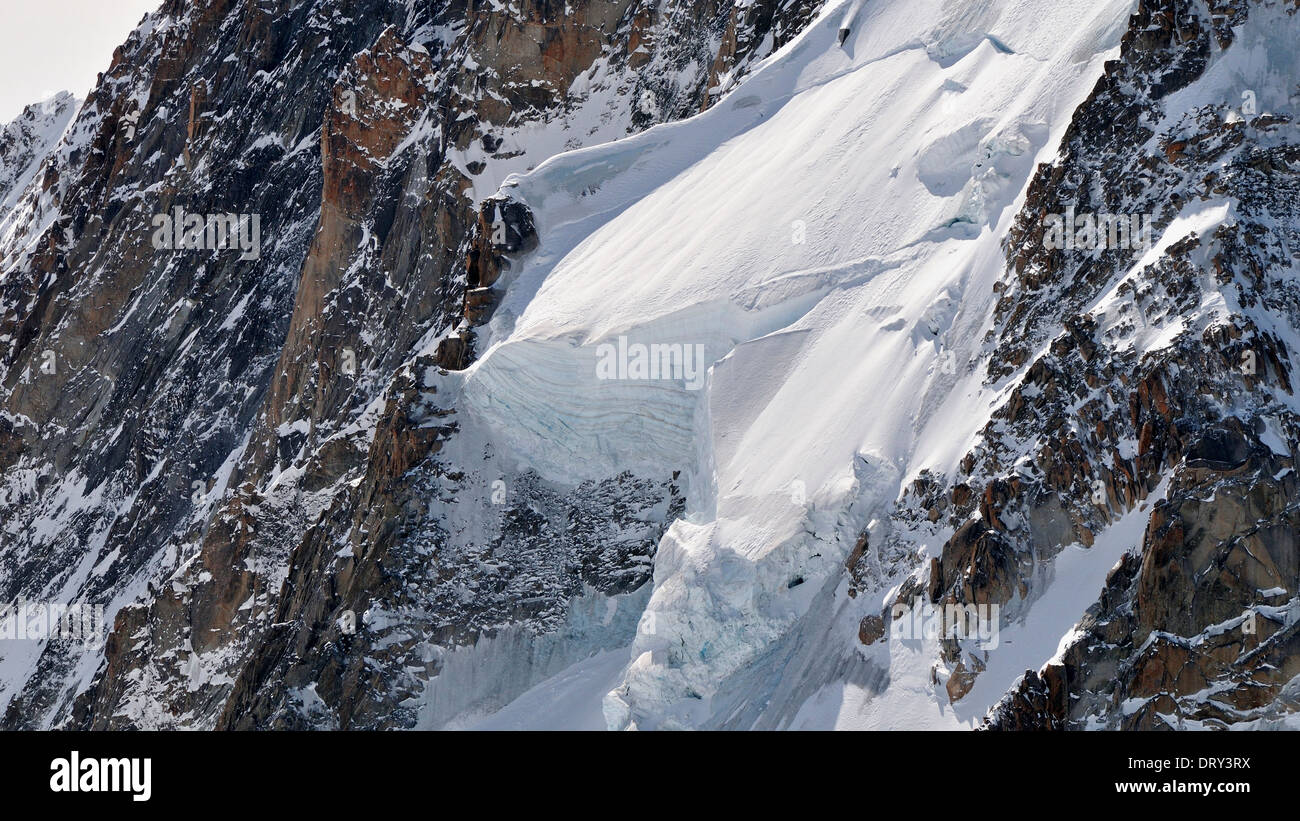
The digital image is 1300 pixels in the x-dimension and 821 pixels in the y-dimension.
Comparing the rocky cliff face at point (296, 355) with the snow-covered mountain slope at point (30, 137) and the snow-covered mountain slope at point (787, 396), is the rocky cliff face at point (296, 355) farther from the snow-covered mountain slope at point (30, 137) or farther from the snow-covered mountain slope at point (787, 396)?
the snow-covered mountain slope at point (30, 137)

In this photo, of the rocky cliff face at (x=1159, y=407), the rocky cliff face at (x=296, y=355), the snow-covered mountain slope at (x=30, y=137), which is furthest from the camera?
the snow-covered mountain slope at (x=30, y=137)

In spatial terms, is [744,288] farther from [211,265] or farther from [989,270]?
[211,265]

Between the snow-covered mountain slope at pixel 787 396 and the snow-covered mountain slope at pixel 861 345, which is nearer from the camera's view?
the snow-covered mountain slope at pixel 787 396

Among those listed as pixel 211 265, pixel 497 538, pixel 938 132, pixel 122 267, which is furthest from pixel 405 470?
pixel 122 267

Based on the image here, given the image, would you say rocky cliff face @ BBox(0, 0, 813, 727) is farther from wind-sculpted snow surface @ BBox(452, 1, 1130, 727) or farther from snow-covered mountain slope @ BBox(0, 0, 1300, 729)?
wind-sculpted snow surface @ BBox(452, 1, 1130, 727)

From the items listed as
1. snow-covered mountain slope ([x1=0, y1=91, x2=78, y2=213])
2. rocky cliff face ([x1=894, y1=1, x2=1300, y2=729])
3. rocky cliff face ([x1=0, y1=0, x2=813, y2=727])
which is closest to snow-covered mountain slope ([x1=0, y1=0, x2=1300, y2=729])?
rocky cliff face ([x1=894, y1=1, x2=1300, y2=729])

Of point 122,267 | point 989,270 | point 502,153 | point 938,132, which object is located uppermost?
point 122,267

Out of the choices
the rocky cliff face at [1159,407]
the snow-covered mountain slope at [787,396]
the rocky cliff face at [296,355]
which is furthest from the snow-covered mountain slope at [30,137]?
the rocky cliff face at [1159,407]
